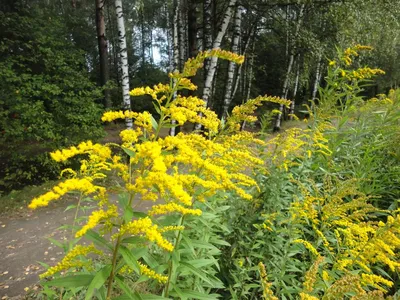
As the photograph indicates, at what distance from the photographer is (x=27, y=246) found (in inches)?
195

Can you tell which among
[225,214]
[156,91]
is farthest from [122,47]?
[156,91]

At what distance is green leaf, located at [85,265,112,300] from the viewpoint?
3.97 ft

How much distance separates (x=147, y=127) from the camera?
1.55 meters

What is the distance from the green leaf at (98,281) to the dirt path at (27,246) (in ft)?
6.89

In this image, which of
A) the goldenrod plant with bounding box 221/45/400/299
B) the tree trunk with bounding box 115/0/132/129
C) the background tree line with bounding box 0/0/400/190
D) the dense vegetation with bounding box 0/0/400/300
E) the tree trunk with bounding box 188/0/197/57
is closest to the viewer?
the dense vegetation with bounding box 0/0/400/300

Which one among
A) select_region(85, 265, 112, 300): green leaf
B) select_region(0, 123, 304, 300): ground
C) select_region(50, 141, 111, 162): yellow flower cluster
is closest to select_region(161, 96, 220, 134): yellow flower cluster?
select_region(50, 141, 111, 162): yellow flower cluster

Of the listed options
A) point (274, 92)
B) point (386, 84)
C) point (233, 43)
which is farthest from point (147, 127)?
point (386, 84)

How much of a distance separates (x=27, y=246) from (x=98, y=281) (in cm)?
469

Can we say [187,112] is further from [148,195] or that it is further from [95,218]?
[95,218]

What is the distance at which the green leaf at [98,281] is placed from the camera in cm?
121

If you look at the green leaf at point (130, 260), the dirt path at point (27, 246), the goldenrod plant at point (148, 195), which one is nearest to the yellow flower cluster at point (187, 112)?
the goldenrod plant at point (148, 195)

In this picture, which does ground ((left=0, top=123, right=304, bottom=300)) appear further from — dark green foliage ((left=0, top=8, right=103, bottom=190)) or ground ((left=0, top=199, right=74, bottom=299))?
dark green foliage ((left=0, top=8, right=103, bottom=190))

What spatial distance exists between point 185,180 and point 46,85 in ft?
25.3

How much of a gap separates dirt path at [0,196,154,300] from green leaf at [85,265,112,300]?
2.10 metres
